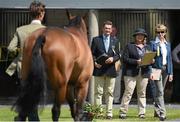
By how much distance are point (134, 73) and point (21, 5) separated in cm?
421

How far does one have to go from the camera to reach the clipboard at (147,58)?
43.5 feet

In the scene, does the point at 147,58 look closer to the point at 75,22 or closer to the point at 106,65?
the point at 106,65

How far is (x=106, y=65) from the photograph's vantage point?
13.6m

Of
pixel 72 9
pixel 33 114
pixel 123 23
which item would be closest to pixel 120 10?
pixel 123 23

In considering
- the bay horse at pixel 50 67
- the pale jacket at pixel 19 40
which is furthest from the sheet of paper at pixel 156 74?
the pale jacket at pixel 19 40

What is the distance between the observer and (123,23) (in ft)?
57.0

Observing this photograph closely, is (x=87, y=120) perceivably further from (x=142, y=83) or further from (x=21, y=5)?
(x=21, y=5)

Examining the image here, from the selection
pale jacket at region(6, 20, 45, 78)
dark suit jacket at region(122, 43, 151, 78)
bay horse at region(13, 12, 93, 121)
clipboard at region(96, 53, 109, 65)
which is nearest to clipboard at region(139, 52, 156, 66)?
dark suit jacket at region(122, 43, 151, 78)

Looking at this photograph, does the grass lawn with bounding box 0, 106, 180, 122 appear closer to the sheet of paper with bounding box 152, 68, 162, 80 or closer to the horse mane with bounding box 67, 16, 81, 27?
the sheet of paper with bounding box 152, 68, 162, 80

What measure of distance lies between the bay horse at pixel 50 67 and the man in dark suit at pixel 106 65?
12.6 feet

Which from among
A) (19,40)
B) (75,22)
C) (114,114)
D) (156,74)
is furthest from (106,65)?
(19,40)

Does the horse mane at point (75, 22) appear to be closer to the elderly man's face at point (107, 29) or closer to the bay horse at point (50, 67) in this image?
the bay horse at point (50, 67)

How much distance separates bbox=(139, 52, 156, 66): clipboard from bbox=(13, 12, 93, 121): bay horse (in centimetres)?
373

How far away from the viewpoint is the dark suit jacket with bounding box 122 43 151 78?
1359 cm
